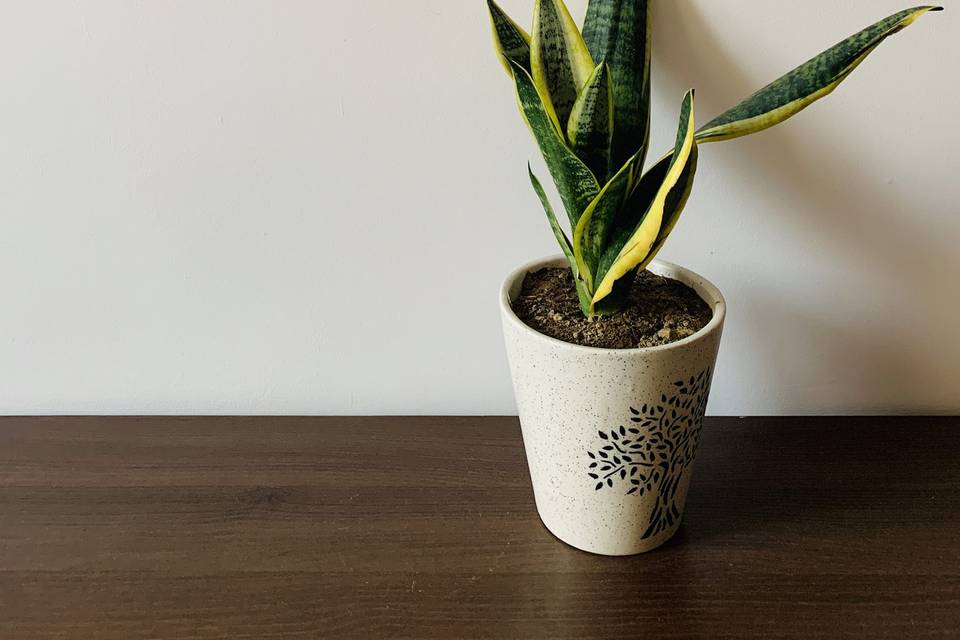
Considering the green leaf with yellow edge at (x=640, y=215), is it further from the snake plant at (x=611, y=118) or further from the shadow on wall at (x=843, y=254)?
the shadow on wall at (x=843, y=254)

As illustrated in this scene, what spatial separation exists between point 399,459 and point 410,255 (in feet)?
0.62

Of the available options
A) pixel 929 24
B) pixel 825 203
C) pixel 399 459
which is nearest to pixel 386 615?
pixel 399 459

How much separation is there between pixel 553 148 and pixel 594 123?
3 cm

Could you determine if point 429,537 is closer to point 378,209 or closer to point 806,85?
point 378,209

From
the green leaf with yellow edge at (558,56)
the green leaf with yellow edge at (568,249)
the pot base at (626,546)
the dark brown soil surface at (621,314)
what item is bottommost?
the pot base at (626,546)

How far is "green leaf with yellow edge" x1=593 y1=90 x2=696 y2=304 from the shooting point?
1.72 feet

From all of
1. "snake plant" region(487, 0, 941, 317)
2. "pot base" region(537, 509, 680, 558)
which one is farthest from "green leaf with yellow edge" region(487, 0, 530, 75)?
"pot base" region(537, 509, 680, 558)

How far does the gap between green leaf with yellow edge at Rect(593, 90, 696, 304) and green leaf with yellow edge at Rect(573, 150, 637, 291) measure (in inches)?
0.6

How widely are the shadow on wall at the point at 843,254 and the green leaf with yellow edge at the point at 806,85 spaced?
132mm

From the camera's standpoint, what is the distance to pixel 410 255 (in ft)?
2.58

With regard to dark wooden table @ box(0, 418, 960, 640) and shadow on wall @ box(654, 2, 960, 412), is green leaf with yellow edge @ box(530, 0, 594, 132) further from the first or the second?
dark wooden table @ box(0, 418, 960, 640)

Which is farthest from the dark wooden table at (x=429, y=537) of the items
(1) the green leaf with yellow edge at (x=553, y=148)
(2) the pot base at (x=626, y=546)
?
(1) the green leaf with yellow edge at (x=553, y=148)

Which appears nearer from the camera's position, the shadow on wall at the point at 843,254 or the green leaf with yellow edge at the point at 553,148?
the green leaf with yellow edge at the point at 553,148

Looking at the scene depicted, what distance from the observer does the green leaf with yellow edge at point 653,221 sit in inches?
20.6
